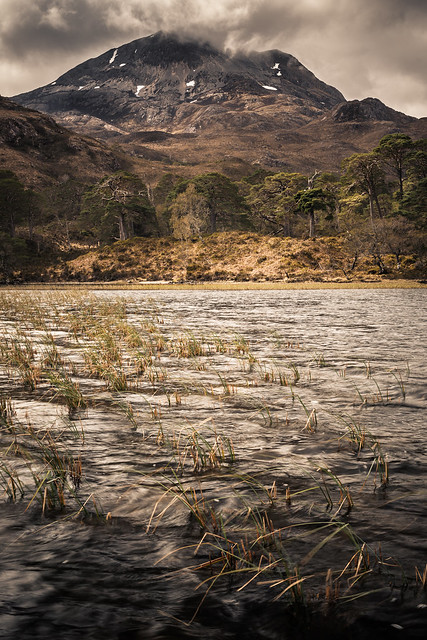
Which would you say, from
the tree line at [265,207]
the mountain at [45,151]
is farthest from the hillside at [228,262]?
the mountain at [45,151]

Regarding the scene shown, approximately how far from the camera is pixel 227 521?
3.57 meters

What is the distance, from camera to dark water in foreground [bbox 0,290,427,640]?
2543 mm

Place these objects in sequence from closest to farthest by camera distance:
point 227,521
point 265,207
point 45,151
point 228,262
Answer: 1. point 227,521
2. point 228,262
3. point 265,207
4. point 45,151

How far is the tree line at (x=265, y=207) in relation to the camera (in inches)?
2346

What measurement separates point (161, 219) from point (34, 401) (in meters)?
93.5

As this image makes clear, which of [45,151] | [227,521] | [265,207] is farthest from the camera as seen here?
[45,151]

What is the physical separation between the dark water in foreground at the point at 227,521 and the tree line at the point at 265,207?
50131 mm

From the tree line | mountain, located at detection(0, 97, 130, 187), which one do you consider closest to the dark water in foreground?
the tree line

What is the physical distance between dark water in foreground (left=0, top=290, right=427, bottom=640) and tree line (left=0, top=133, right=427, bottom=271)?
164ft

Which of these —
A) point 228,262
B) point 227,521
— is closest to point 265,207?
point 228,262

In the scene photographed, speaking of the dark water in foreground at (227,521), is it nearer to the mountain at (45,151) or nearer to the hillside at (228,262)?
the hillside at (228,262)

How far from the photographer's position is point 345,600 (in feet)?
8.73

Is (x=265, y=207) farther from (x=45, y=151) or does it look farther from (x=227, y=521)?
(x=45, y=151)

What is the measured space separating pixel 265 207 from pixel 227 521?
84064mm
